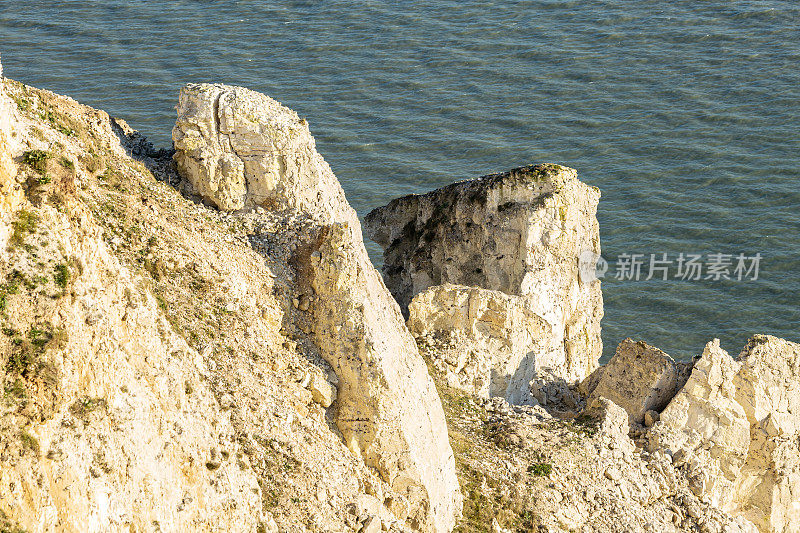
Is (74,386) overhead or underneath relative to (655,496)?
overhead

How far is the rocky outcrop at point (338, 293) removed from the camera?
31.4 metres

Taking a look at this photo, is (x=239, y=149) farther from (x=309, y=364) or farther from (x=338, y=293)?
(x=309, y=364)

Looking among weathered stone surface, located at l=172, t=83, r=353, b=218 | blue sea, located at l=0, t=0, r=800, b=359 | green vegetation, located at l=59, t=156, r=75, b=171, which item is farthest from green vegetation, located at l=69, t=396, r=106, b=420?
blue sea, located at l=0, t=0, r=800, b=359

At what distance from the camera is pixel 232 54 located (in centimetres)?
10456

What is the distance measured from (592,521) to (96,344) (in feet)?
66.2

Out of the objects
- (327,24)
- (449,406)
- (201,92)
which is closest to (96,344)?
(201,92)

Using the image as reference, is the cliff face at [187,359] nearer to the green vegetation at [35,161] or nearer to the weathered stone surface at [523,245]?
the green vegetation at [35,161]

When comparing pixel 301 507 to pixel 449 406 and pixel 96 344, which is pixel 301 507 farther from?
pixel 449 406

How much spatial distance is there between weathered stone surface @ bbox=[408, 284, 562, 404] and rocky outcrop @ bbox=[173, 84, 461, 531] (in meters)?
6.24

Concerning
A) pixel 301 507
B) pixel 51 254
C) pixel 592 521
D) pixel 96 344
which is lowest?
pixel 592 521

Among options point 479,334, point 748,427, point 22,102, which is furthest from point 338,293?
point 748,427

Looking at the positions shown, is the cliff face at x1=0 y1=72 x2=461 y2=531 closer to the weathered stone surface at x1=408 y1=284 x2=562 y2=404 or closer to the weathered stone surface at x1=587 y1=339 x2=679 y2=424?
the weathered stone surface at x1=408 y1=284 x2=562 y2=404

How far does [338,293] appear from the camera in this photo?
32.0 metres

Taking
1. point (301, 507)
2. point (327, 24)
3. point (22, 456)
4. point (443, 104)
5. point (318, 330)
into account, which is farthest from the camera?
point (327, 24)
